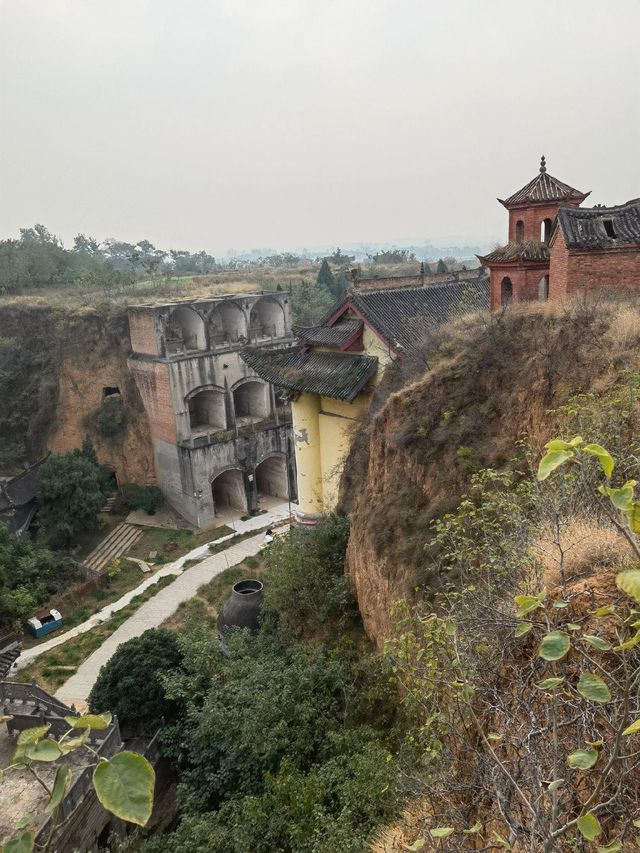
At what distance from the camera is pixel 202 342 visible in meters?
26.4

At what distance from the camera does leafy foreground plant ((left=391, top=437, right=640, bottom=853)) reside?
8.62ft

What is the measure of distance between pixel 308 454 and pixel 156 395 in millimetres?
11918

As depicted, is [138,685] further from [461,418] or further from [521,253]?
[521,253]

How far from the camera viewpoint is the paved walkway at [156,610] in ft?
49.9

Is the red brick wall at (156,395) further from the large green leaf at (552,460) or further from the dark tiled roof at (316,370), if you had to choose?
the large green leaf at (552,460)

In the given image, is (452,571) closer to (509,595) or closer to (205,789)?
(509,595)

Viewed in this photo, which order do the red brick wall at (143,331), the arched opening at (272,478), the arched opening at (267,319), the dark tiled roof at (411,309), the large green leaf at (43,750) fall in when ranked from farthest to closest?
the arched opening at (267,319), the arched opening at (272,478), the red brick wall at (143,331), the dark tiled roof at (411,309), the large green leaf at (43,750)

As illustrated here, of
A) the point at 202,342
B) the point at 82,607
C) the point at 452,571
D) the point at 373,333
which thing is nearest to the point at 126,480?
the point at 202,342

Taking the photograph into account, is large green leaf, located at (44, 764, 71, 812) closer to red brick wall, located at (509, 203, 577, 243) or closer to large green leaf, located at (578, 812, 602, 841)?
large green leaf, located at (578, 812, 602, 841)

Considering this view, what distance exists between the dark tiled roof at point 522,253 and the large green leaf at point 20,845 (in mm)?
13774

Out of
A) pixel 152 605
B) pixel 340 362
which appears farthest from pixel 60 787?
pixel 152 605

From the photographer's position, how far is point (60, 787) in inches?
80.7

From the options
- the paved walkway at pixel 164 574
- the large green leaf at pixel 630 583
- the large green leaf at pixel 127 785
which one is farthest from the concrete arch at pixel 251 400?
the large green leaf at pixel 127 785

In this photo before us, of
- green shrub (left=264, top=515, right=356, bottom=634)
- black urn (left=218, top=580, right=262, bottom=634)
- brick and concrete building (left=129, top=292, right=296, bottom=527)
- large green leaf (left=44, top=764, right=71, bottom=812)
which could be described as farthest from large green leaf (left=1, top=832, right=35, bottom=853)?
brick and concrete building (left=129, top=292, right=296, bottom=527)
